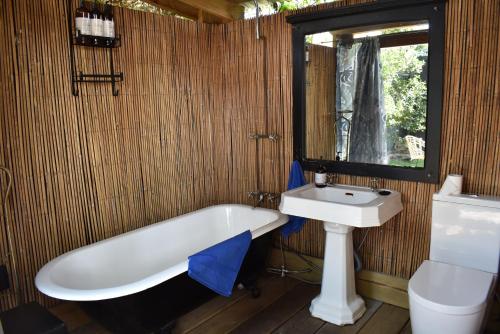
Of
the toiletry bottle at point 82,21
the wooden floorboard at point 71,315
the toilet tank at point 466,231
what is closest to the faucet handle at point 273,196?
the toilet tank at point 466,231

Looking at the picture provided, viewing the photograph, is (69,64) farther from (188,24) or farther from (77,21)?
(188,24)

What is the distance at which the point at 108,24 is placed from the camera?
103 inches

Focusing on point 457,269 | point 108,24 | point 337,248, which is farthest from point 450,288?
point 108,24

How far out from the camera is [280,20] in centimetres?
307

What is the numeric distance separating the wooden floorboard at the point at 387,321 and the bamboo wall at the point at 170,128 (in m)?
0.27

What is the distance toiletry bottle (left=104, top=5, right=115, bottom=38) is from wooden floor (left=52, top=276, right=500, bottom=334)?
1914mm

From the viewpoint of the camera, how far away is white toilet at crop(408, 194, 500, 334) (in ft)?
6.14

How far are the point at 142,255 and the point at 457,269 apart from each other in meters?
2.11

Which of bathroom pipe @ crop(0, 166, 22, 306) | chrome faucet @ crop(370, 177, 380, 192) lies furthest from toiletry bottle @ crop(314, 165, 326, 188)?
bathroom pipe @ crop(0, 166, 22, 306)

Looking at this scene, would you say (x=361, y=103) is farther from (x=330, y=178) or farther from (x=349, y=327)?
(x=349, y=327)

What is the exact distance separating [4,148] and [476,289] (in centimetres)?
284

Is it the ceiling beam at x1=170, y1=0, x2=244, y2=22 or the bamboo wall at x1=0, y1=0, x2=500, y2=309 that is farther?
the ceiling beam at x1=170, y1=0, x2=244, y2=22

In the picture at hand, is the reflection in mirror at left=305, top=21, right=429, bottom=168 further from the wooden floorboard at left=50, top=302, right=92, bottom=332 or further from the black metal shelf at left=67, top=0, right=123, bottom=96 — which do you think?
the wooden floorboard at left=50, top=302, right=92, bottom=332

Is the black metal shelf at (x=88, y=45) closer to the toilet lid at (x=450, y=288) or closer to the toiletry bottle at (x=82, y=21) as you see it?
the toiletry bottle at (x=82, y=21)
